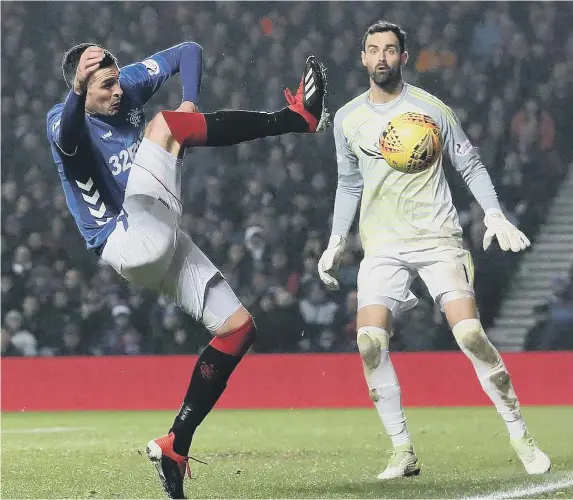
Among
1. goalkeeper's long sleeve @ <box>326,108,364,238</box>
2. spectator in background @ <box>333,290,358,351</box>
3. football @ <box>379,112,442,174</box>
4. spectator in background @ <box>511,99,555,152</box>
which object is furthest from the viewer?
spectator in background @ <box>511,99,555,152</box>

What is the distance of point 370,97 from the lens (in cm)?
629

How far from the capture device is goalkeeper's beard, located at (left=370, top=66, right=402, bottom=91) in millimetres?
6117

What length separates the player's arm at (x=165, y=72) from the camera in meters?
5.70

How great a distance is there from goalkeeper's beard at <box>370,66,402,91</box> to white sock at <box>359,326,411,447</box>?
50.4 inches

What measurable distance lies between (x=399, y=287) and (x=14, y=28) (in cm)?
984

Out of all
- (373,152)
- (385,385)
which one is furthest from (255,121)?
(385,385)

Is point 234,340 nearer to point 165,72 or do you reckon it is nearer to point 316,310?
point 165,72

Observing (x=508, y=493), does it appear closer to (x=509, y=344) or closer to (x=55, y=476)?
(x=55, y=476)

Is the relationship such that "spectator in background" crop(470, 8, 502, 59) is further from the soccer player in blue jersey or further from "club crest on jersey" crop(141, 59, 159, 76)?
the soccer player in blue jersey

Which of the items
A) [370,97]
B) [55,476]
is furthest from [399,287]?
[55,476]

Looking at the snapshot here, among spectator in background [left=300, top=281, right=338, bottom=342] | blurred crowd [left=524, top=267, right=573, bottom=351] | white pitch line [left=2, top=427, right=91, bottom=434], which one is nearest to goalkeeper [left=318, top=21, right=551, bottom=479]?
white pitch line [left=2, top=427, right=91, bottom=434]

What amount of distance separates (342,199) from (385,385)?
1044 millimetres

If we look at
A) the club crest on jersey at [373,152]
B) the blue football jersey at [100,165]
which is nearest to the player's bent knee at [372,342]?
the club crest on jersey at [373,152]

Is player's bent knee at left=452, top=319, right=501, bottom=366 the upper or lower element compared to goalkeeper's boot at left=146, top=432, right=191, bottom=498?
upper
